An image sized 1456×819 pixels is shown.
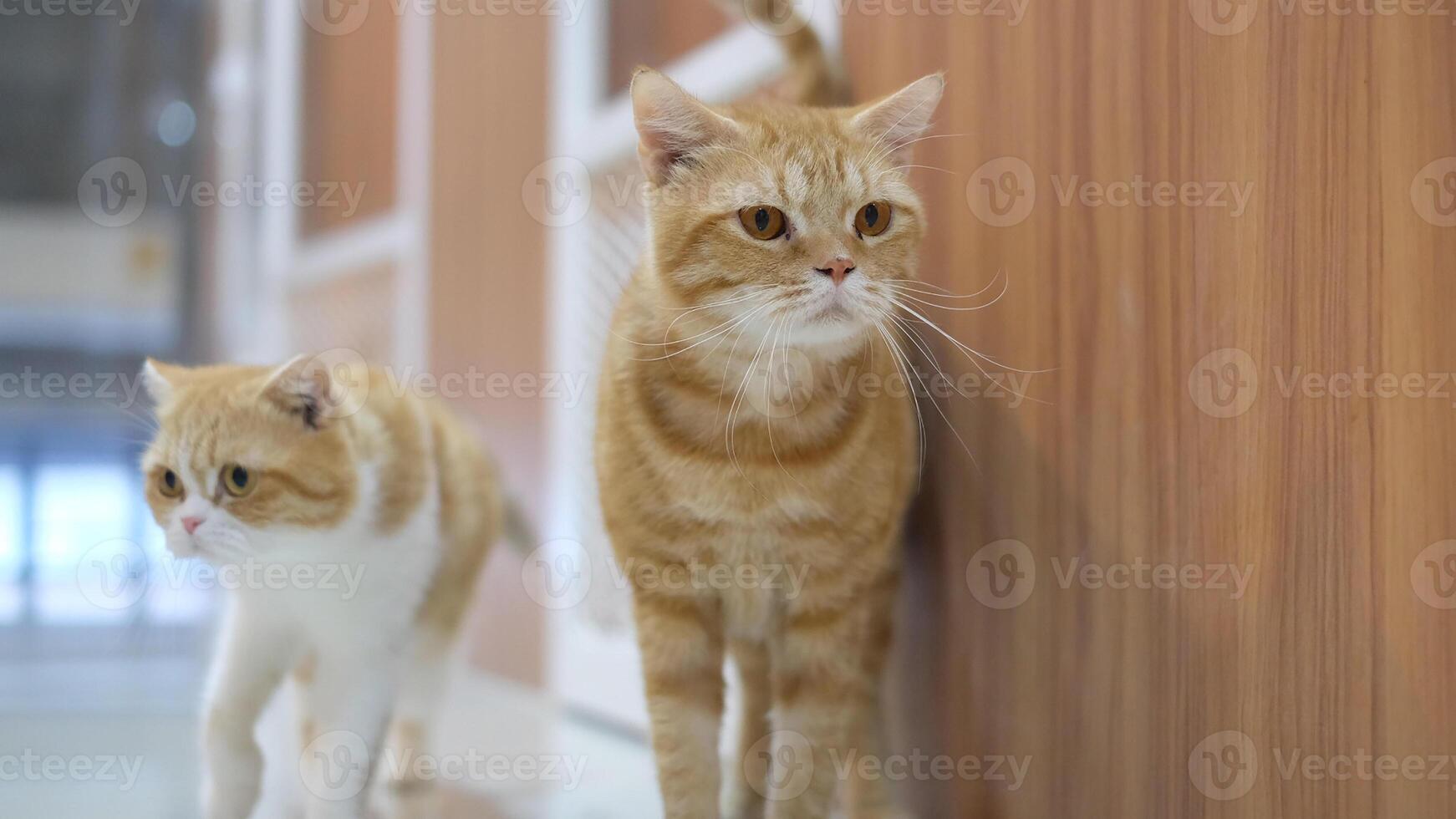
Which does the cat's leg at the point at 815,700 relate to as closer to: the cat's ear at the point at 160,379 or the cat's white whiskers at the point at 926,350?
the cat's white whiskers at the point at 926,350

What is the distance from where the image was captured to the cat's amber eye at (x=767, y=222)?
104 cm

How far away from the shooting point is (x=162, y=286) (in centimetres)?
252

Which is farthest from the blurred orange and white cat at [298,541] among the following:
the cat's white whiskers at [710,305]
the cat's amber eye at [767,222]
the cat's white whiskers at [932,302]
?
the cat's white whiskers at [932,302]

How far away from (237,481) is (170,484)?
8 cm

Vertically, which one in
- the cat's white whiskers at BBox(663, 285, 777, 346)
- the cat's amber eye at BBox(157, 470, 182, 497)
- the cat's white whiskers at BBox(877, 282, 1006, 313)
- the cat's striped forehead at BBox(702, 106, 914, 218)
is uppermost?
the cat's striped forehead at BBox(702, 106, 914, 218)

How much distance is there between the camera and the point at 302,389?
47.2 inches

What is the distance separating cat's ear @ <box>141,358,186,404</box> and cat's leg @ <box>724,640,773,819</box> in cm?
73

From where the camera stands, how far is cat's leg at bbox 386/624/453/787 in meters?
1.40

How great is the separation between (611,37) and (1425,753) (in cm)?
173

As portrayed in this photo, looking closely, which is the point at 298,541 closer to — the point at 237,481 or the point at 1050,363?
the point at 237,481

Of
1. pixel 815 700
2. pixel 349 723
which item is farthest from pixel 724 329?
pixel 349 723

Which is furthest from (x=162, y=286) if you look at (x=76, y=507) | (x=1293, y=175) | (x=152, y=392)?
(x=1293, y=175)

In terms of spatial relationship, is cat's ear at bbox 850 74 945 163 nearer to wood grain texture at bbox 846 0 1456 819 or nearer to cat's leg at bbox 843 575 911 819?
wood grain texture at bbox 846 0 1456 819

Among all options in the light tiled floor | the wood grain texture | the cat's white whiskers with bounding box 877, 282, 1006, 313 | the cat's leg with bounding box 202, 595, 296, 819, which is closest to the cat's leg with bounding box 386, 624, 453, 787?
the light tiled floor
